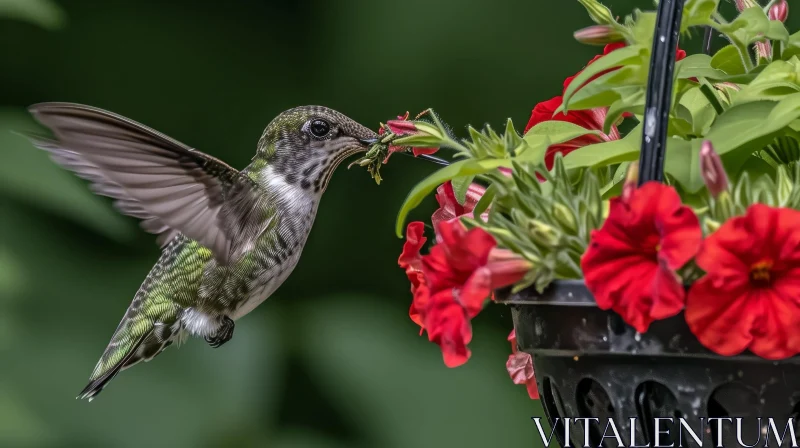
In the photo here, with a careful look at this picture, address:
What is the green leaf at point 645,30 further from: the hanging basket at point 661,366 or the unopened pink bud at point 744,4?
the unopened pink bud at point 744,4

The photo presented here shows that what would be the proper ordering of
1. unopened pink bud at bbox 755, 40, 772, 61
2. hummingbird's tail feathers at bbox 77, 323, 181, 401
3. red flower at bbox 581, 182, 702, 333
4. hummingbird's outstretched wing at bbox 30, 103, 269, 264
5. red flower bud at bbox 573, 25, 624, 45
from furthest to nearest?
hummingbird's tail feathers at bbox 77, 323, 181, 401
hummingbird's outstretched wing at bbox 30, 103, 269, 264
unopened pink bud at bbox 755, 40, 772, 61
red flower bud at bbox 573, 25, 624, 45
red flower at bbox 581, 182, 702, 333

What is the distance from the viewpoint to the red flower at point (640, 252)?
64 centimetres

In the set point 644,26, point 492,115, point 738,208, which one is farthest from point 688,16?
point 492,115

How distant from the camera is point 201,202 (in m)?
1.35

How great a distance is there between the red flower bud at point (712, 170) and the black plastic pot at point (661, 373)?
0.10 metres

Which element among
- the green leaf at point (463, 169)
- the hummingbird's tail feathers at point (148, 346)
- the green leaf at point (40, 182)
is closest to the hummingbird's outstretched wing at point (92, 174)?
the hummingbird's tail feathers at point (148, 346)

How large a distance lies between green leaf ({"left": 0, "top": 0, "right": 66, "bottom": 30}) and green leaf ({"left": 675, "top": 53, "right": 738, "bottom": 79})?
1809mm

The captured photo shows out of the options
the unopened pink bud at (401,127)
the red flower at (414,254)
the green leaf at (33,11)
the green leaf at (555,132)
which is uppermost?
the green leaf at (33,11)

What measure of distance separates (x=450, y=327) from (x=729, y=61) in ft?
1.45

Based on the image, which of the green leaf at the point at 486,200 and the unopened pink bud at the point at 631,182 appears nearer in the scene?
the unopened pink bud at the point at 631,182

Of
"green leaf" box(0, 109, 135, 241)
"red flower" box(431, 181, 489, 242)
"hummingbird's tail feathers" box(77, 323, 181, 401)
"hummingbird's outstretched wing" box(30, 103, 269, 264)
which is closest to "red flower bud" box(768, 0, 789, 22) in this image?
"red flower" box(431, 181, 489, 242)

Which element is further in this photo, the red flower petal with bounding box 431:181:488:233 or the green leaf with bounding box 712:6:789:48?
the red flower petal with bounding box 431:181:488:233

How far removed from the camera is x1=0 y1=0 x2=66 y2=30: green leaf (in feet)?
7.53

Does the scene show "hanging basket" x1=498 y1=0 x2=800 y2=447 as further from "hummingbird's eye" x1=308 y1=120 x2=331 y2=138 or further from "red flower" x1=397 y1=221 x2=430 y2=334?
"hummingbird's eye" x1=308 y1=120 x2=331 y2=138
